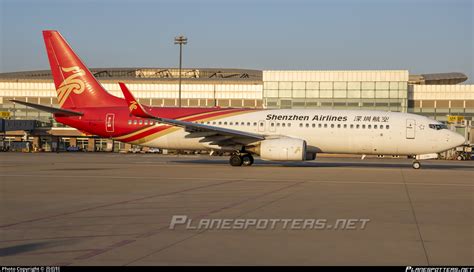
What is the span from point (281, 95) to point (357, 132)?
131 feet

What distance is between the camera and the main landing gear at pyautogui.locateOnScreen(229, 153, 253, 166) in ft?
113

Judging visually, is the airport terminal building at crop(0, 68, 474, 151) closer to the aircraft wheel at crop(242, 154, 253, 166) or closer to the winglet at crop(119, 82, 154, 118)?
the aircraft wheel at crop(242, 154, 253, 166)

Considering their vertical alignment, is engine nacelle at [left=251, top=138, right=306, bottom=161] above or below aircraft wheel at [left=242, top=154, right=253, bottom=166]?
above

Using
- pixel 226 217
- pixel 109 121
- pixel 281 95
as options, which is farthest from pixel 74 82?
pixel 281 95

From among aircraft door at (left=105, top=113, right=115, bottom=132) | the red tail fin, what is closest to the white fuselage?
aircraft door at (left=105, top=113, right=115, bottom=132)

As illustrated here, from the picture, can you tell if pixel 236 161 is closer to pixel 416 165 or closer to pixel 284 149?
pixel 284 149

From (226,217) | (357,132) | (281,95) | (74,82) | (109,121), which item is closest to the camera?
(226,217)

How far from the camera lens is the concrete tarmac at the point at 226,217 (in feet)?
30.6

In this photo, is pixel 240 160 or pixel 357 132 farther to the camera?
pixel 240 160

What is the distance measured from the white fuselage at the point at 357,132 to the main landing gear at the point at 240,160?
1167 mm

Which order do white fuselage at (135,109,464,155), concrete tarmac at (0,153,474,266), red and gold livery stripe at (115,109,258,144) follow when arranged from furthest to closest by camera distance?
1. red and gold livery stripe at (115,109,258,144)
2. white fuselage at (135,109,464,155)
3. concrete tarmac at (0,153,474,266)

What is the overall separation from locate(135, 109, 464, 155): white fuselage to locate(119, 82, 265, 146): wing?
82 centimetres

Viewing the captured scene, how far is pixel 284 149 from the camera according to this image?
104 ft

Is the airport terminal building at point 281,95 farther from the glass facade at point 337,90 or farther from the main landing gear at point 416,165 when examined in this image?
the main landing gear at point 416,165
